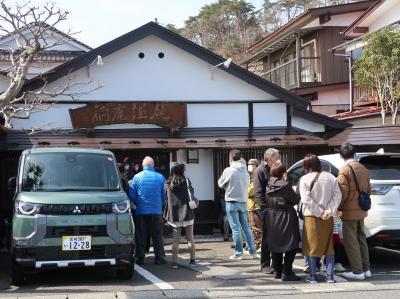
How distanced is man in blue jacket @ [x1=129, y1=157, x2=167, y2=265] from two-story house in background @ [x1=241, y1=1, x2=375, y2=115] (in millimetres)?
14740

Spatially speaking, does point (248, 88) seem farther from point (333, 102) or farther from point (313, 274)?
point (333, 102)

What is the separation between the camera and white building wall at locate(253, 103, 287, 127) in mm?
14836

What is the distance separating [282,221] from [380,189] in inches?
68.7

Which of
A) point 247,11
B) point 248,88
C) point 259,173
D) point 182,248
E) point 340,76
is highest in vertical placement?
point 247,11

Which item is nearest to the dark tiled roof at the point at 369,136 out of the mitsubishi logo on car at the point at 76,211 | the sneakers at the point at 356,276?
the sneakers at the point at 356,276

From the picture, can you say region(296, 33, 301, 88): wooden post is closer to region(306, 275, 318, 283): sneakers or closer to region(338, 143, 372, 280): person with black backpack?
region(338, 143, 372, 280): person with black backpack

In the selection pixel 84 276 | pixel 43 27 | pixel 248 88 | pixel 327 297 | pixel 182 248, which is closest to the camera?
pixel 327 297

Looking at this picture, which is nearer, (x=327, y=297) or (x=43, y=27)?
(x=327, y=297)

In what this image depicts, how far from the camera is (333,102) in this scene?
24.7m

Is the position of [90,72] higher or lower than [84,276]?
higher

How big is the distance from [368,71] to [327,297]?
11820 mm

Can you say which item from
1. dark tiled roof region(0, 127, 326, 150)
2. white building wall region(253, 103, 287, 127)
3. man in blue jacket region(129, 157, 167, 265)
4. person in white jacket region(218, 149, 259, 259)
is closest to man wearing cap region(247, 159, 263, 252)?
person in white jacket region(218, 149, 259, 259)

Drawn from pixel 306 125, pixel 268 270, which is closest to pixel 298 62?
pixel 306 125

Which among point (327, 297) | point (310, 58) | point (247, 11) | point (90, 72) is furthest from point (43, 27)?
point (247, 11)
